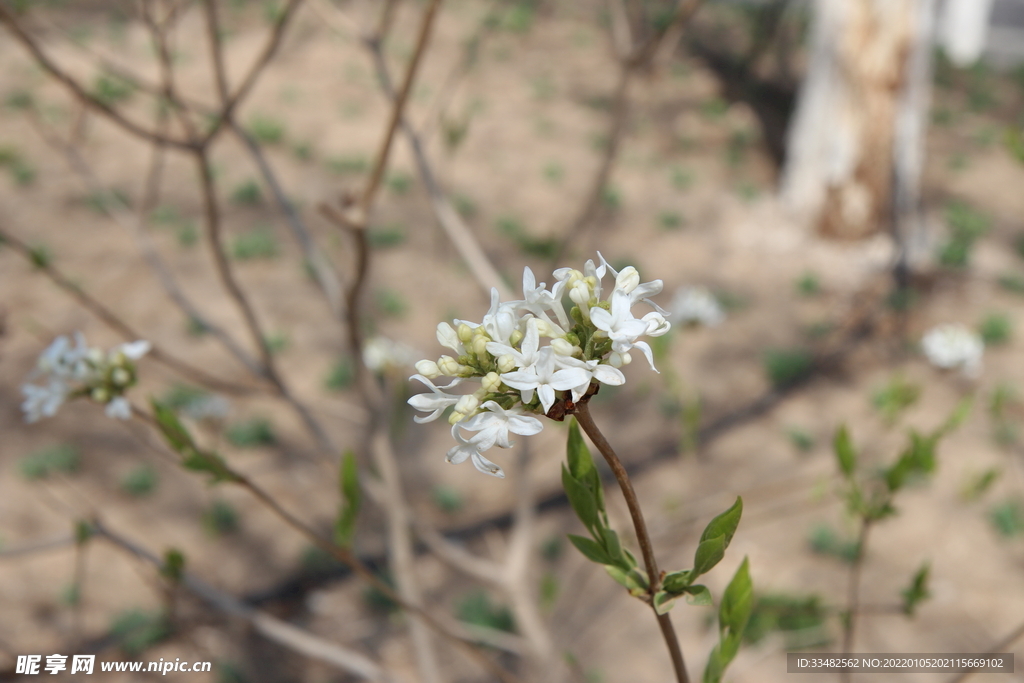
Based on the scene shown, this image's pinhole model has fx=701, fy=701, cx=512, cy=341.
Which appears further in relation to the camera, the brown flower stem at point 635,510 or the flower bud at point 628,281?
the flower bud at point 628,281

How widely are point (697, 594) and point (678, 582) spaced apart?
30mm

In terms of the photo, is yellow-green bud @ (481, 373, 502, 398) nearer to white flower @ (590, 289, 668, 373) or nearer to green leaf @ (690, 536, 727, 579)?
white flower @ (590, 289, 668, 373)

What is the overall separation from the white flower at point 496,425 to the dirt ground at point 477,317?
124 centimetres

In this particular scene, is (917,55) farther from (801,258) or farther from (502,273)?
(502,273)

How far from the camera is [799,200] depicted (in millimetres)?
6918

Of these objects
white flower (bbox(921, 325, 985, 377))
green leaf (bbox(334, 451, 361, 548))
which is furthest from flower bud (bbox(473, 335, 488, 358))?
white flower (bbox(921, 325, 985, 377))

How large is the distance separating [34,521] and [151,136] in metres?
3.23

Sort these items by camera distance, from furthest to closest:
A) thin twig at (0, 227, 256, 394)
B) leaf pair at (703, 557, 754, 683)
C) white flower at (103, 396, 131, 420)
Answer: thin twig at (0, 227, 256, 394) < white flower at (103, 396, 131, 420) < leaf pair at (703, 557, 754, 683)

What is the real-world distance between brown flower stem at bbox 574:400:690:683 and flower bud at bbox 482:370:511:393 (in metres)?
0.11

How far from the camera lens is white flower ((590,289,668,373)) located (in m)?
0.80

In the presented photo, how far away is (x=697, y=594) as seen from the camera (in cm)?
90

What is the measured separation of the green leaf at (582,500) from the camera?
90 centimetres

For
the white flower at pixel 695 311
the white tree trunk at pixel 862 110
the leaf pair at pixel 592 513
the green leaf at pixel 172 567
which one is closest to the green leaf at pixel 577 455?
the leaf pair at pixel 592 513

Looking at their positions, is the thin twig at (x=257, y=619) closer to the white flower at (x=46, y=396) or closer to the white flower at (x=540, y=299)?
the white flower at (x=46, y=396)
